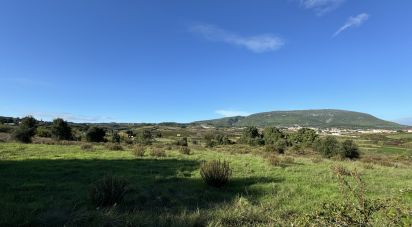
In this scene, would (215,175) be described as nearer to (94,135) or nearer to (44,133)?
(94,135)

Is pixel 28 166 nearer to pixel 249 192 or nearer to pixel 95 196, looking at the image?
pixel 95 196

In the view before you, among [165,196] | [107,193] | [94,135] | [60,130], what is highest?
[60,130]

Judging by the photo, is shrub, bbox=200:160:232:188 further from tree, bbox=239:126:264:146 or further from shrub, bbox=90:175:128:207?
tree, bbox=239:126:264:146

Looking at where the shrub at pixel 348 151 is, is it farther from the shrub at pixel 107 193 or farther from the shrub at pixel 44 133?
the shrub at pixel 44 133

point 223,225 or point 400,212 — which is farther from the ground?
point 400,212

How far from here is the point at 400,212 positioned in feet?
12.4

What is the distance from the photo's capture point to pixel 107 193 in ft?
25.7

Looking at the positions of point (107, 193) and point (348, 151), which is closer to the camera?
point (107, 193)

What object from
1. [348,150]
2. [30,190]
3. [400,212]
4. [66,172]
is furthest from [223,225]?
[348,150]

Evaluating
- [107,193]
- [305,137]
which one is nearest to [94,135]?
[305,137]

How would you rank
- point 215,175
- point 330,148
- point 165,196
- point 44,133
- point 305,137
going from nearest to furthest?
point 165,196, point 215,175, point 330,148, point 44,133, point 305,137

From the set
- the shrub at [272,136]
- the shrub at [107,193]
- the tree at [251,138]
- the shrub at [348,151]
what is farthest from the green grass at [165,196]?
the shrub at [272,136]

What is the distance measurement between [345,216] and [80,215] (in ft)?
13.1

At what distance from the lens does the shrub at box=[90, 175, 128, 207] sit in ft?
25.1
